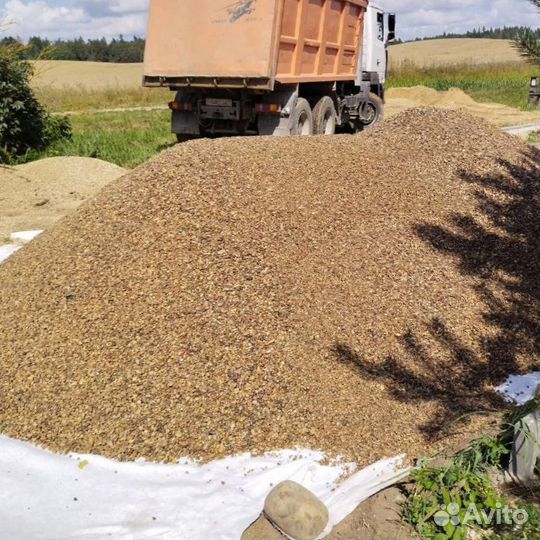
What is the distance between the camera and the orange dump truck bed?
9555 millimetres

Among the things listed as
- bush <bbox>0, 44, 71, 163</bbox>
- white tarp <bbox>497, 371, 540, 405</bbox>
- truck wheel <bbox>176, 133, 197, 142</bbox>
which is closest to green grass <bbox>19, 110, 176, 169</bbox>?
bush <bbox>0, 44, 71, 163</bbox>

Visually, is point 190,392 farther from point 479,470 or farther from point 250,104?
point 250,104

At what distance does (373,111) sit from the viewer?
14.8 m

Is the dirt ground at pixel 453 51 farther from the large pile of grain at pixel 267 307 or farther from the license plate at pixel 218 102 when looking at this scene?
the large pile of grain at pixel 267 307

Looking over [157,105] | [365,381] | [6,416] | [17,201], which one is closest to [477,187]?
[365,381]

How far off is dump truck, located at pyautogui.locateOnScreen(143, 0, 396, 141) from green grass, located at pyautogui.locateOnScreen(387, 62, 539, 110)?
48.7 ft

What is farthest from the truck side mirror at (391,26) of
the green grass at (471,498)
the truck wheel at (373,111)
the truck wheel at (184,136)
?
the green grass at (471,498)

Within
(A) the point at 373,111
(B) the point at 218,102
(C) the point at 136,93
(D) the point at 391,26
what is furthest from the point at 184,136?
(C) the point at 136,93

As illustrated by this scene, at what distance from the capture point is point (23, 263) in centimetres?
565

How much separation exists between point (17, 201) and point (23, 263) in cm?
461

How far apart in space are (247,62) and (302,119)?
181cm

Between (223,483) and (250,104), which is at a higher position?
(250,104)

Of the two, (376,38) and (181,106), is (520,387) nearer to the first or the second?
(181,106)

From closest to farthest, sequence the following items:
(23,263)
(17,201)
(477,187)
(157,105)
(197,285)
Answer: (197,285) < (23,263) < (477,187) < (17,201) < (157,105)
